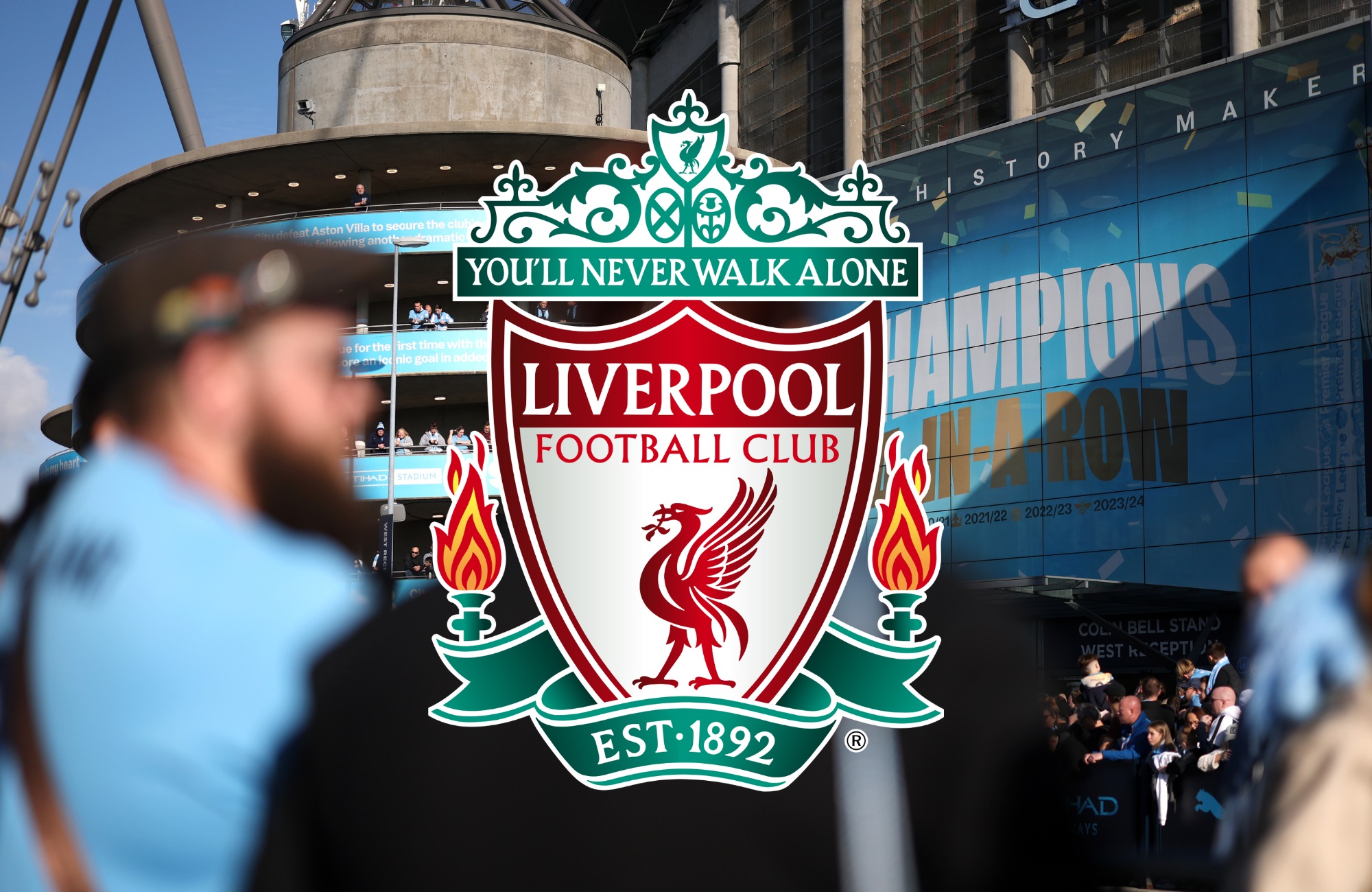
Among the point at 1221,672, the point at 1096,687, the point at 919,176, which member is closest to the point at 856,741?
the point at 1221,672

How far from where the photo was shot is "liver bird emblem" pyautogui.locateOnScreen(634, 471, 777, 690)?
9.09 ft

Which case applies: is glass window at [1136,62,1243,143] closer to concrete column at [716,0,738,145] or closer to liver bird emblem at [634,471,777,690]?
concrete column at [716,0,738,145]

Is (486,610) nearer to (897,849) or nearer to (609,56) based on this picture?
(897,849)

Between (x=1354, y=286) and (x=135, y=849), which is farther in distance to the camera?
(x=1354, y=286)

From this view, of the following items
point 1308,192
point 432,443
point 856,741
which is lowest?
point 856,741

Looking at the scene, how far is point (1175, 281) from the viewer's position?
32.9 metres

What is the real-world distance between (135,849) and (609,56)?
50.1 m

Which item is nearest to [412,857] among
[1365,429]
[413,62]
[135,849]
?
[135,849]

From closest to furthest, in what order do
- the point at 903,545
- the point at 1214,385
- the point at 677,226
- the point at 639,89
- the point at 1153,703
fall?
the point at 903,545
the point at 677,226
the point at 1153,703
the point at 1214,385
the point at 639,89

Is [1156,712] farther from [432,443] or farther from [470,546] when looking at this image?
[432,443]

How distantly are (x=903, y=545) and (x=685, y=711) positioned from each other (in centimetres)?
52

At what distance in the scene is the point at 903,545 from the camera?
2471mm

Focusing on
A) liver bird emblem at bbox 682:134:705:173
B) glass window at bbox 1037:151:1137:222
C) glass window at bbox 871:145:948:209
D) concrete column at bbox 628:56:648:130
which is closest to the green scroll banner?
liver bird emblem at bbox 682:134:705:173

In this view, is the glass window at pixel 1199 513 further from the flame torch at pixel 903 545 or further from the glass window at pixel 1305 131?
the flame torch at pixel 903 545
